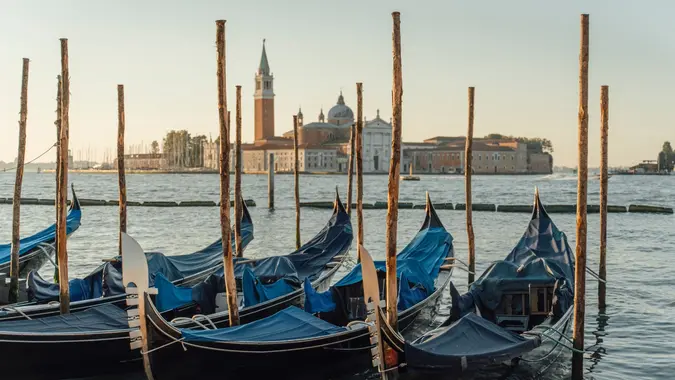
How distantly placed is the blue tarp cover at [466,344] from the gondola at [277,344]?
684mm

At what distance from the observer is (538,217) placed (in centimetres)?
930

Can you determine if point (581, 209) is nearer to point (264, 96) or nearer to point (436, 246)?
point (436, 246)

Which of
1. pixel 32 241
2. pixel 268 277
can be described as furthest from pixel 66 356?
pixel 32 241

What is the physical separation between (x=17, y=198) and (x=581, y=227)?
5.80m

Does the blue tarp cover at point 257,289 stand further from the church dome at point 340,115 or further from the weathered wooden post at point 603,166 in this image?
the church dome at point 340,115

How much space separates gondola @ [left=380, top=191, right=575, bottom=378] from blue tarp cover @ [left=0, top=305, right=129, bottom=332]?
7.30 feet

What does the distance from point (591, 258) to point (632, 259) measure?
740 millimetres

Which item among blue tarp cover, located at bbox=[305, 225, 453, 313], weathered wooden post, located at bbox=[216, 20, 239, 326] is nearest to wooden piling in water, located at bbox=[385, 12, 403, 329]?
blue tarp cover, located at bbox=[305, 225, 453, 313]

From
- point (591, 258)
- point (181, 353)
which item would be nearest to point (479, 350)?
point (181, 353)

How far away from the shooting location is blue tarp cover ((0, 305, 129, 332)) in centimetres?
605

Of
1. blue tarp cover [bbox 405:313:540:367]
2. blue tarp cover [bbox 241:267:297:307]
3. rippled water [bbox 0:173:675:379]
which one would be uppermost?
blue tarp cover [bbox 241:267:297:307]

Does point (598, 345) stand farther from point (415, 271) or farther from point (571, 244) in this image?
point (571, 244)

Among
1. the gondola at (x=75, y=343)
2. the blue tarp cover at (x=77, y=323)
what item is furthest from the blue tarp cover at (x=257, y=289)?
the blue tarp cover at (x=77, y=323)

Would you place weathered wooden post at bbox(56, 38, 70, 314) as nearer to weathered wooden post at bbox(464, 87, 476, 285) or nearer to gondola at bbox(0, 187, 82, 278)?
gondola at bbox(0, 187, 82, 278)
